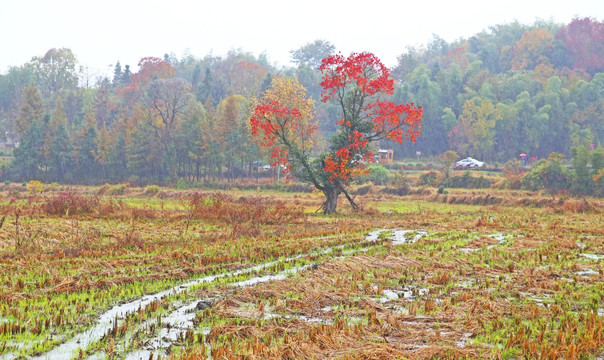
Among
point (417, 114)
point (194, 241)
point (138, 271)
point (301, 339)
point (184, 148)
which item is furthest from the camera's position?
point (184, 148)

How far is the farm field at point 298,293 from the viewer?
583cm

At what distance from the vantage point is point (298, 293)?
27.2ft

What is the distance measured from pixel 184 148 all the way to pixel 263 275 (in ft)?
159

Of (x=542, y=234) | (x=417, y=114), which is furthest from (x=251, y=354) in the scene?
(x=417, y=114)

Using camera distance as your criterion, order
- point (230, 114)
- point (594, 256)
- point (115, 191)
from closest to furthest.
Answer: point (594, 256), point (115, 191), point (230, 114)

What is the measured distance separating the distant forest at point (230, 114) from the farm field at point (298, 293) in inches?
1520

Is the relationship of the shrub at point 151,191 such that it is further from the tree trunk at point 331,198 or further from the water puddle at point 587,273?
the water puddle at point 587,273

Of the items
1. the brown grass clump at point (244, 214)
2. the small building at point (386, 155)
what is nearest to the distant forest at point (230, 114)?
the small building at point (386, 155)

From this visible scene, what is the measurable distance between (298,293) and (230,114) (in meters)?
47.7

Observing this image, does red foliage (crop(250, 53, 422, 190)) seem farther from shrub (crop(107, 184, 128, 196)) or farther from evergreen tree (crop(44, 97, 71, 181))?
evergreen tree (crop(44, 97, 71, 181))

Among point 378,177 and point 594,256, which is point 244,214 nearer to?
point 594,256

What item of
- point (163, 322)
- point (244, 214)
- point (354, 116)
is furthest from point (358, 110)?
point (163, 322)

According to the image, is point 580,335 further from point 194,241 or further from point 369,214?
point 369,214

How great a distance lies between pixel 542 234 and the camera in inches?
631
